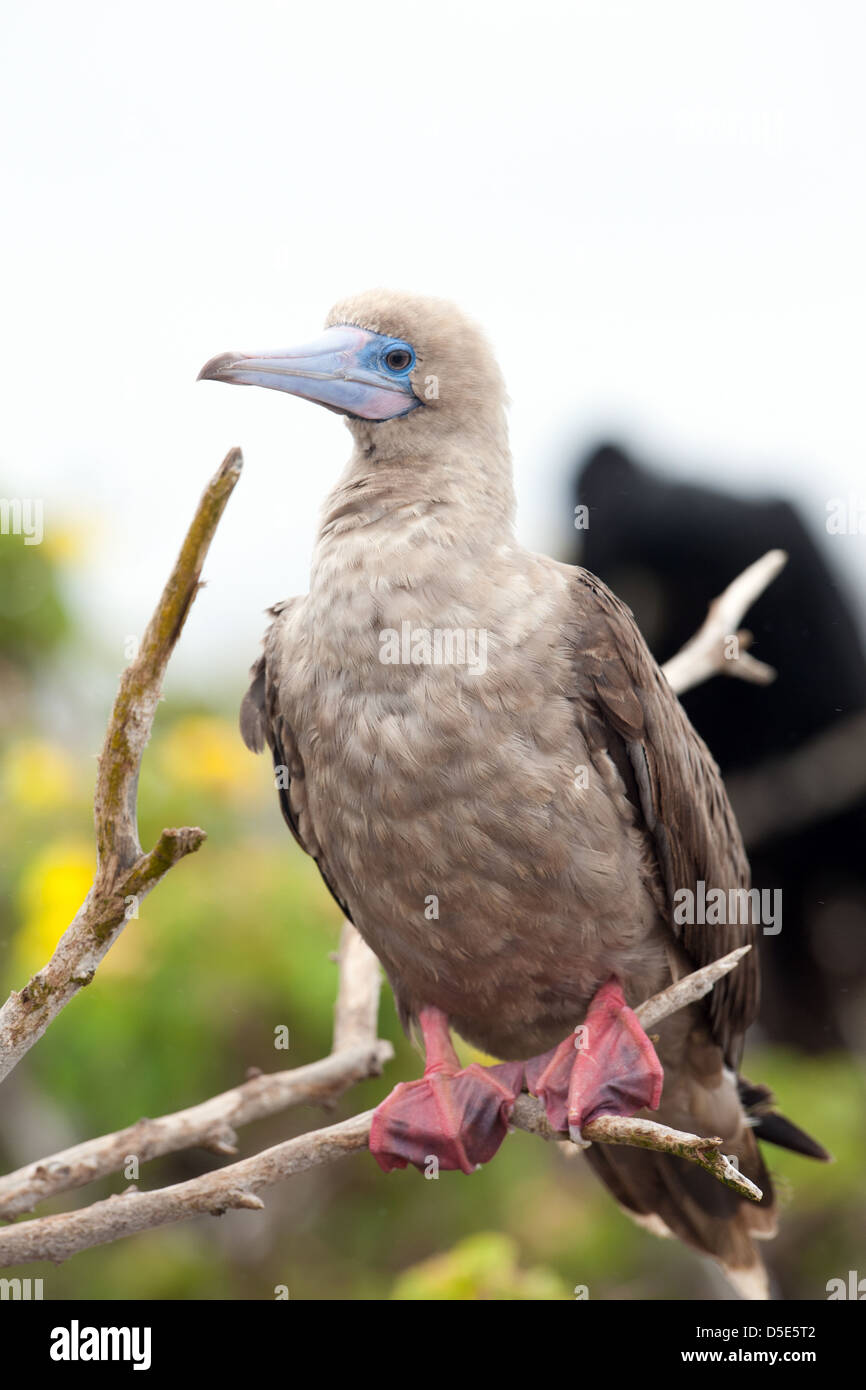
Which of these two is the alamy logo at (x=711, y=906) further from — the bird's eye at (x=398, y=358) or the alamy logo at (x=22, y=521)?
the alamy logo at (x=22, y=521)

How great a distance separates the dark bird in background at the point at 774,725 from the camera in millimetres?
6156

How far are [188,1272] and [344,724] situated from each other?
334cm

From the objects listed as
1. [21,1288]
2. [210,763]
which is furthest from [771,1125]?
[21,1288]

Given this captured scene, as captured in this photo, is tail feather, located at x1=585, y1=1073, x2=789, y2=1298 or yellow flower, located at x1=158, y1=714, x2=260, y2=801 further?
yellow flower, located at x1=158, y1=714, x2=260, y2=801

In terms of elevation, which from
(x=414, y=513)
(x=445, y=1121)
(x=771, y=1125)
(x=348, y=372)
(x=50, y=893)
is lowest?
(x=771, y=1125)

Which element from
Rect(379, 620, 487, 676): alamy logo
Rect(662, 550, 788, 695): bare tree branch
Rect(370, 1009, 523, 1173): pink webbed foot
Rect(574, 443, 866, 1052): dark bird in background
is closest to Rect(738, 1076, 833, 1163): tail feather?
Rect(370, 1009, 523, 1173): pink webbed foot

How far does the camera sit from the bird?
2.64 metres

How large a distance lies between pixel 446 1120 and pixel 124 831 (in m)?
1.17

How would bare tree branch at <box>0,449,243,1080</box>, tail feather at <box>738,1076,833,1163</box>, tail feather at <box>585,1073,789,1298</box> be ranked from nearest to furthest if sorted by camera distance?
bare tree branch at <box>0,449,243,1080</box>
tail feather at <box>738,1076,833,1163</box>
tail feather at <box>585,1073,789,1298</box>

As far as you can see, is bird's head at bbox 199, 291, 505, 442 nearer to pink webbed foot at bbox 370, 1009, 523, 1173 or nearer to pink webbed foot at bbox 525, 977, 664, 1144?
pink webbed foot at bbox 525, 977, 664, 1144

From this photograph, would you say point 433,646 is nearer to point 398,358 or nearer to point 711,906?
point 398,358

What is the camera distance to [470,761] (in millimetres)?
2604

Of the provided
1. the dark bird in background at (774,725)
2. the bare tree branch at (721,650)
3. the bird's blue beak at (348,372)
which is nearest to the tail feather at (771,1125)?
the bare tree branch at (721,650)

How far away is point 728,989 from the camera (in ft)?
10.2
